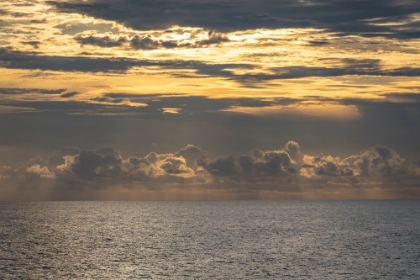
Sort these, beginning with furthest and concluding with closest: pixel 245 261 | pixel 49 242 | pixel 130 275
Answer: pixel 49 242 < pixel 245 261 < pixel 130 275

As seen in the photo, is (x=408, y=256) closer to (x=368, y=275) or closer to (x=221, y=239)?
(x=368, y=275)

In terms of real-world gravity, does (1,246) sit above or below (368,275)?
below

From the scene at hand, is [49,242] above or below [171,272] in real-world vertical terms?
below

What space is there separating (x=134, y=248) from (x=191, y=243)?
17.8 meters

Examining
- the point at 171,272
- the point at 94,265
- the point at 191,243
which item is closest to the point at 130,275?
the point at 171,272

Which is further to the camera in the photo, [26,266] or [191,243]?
[191,243]

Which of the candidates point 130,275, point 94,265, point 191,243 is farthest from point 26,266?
point 191,243

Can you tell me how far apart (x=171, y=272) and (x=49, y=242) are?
70703mm

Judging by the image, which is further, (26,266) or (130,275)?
(26,266)

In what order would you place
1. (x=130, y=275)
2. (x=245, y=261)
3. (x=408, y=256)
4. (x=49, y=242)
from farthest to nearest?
(x=49, y=242) < (x=408, y=256) < (x=245, y=261) < (x=130, y=275)

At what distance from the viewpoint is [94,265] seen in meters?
112

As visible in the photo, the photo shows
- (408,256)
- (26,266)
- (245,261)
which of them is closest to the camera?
(26,266)

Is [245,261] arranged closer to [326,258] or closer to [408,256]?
[326,258]

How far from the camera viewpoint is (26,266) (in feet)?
358
